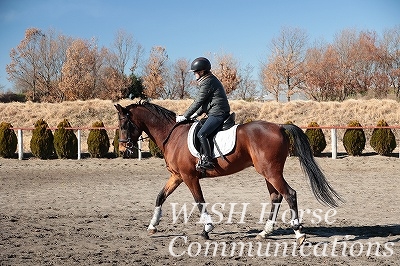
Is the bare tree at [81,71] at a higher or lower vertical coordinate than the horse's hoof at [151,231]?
higher

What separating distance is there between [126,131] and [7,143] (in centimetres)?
1602

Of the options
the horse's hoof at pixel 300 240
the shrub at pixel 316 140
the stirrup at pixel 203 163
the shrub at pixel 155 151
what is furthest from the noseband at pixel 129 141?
the shrub at pixel 316 140

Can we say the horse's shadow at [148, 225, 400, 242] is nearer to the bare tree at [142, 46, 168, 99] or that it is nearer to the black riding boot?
the black riding boot

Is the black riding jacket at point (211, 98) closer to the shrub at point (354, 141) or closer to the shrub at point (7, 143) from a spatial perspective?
the shrub at point (354, 141)

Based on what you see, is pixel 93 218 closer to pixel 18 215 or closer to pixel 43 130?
pixel 18 215

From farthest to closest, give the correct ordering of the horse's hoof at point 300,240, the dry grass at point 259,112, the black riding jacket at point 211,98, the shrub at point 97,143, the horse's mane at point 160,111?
the dry grass at point 259,112
the shrub at point 97,143
the horse's mane at point 160,111
the black riding jacket at point 211,98
the horse's hoof at point 300,240

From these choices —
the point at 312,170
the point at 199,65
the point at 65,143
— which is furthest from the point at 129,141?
the point at 65,143

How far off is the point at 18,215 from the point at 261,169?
4.81m

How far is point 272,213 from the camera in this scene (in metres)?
6.89

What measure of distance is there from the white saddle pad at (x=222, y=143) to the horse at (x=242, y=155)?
0.24 ft

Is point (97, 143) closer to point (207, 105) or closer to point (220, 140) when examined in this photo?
point (207, 105)

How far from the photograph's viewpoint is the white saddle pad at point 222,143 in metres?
6.71

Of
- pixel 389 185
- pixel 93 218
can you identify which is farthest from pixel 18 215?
pixel 389 185

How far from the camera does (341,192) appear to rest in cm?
1131
